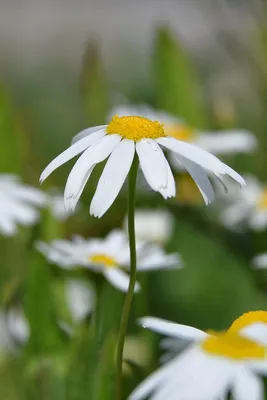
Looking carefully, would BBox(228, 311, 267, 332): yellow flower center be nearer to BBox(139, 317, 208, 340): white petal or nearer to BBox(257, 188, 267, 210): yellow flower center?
BBox(139, 317, 208, 340): white petal

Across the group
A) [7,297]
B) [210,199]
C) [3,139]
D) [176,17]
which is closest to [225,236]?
[3,139]

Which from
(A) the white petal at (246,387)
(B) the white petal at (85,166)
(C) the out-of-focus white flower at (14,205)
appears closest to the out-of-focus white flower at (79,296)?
(C) the out-of-focus white flower at (14,205)

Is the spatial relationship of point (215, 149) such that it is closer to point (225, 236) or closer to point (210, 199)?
point (225, 236)

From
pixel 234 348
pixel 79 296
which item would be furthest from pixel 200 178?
pixel 79 296

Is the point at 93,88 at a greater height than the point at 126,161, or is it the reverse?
the point at 126,161

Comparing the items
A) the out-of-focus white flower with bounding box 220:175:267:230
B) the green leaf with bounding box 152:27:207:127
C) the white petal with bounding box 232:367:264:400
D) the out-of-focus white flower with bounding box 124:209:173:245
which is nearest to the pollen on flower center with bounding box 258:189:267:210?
the out-of-focus white flower with bounding box 220:175:267:230

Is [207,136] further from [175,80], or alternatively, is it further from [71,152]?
[71,152]
